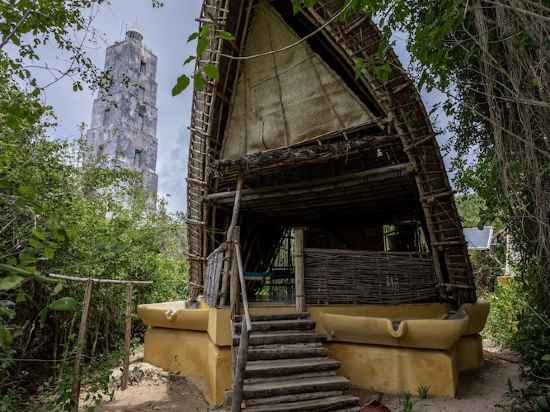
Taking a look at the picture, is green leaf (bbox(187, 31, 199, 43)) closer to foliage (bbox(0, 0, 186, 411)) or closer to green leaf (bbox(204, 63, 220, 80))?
green leaf (bbox(204, 63, 220, 80))

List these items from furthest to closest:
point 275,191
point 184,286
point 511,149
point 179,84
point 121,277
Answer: point 184,286 < point 121,277 < point 275,191 < point 511,149 < point 179,84

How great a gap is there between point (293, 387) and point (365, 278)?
7.12 feet

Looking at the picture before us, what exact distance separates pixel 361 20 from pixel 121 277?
7.04 metres

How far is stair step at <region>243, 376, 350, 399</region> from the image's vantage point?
3793mm

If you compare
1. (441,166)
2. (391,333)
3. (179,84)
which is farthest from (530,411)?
(179,84)

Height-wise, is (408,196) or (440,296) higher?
→ (408,196)

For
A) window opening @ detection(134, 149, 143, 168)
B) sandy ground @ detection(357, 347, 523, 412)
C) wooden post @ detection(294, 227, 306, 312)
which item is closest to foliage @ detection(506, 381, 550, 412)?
sandy ground @ detection(357, 347, 523, 412)

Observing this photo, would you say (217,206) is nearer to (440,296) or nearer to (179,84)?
(440,296)

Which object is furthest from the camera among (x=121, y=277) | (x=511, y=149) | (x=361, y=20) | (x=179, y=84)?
(x=121, y=277)

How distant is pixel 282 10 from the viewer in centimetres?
721

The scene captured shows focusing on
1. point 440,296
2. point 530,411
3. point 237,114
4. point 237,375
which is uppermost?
point 237,114

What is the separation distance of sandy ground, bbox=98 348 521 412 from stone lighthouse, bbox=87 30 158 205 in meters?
19.0

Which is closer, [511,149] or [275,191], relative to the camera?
[511,149]

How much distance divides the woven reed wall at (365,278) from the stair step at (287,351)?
754 mm
